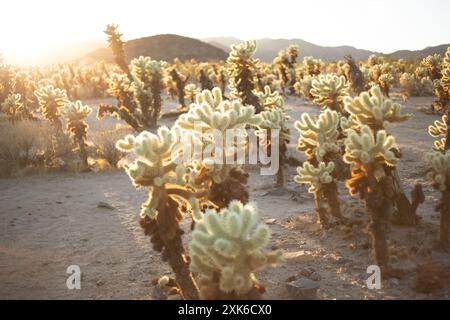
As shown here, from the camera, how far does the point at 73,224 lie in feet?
28.1

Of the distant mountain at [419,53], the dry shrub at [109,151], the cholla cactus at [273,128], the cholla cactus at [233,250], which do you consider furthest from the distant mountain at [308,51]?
the cholla cactus at [233,250]

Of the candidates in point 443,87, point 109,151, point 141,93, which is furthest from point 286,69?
point 109,151

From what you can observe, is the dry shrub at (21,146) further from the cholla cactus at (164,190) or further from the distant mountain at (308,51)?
the distant mountain at (308,51)

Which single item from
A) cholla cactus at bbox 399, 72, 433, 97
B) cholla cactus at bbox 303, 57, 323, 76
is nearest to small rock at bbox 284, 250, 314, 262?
cholla cactus at bbox 399, 72, 433, 97

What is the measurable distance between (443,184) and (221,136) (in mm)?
3321

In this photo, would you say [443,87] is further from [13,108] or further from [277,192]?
[13,108]

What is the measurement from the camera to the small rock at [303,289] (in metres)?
5.30

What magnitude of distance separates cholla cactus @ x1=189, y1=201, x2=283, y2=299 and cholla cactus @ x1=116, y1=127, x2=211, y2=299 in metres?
0.86

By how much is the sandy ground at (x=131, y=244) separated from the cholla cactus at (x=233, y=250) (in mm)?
1475

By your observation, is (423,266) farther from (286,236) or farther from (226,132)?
(226,132)

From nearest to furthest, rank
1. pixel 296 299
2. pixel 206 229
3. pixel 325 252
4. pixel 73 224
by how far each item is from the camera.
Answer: pixel 206 229 → pixel 296 299 → pixel 325 252 → pixel 73 224

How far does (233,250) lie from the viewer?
3967mm
